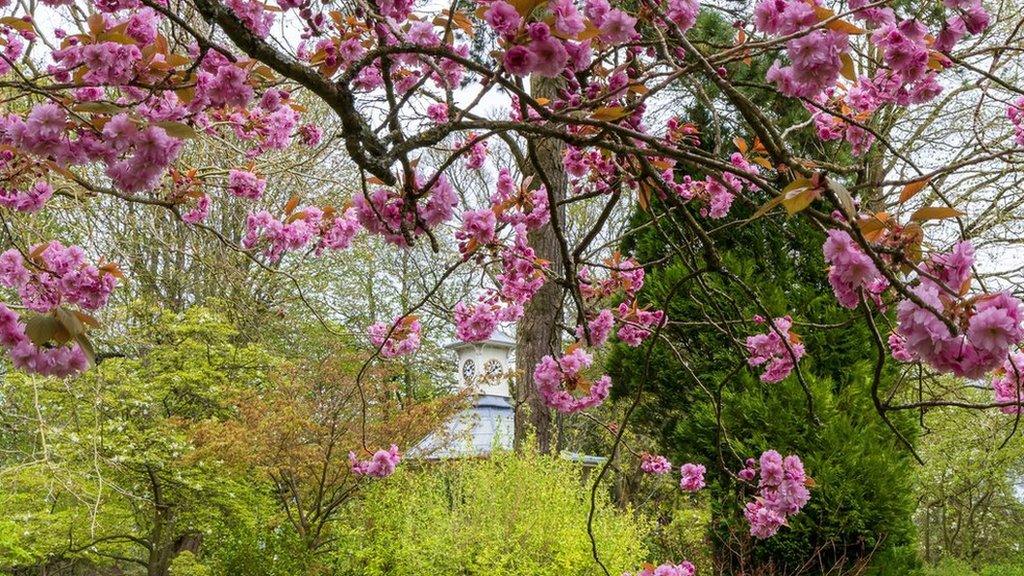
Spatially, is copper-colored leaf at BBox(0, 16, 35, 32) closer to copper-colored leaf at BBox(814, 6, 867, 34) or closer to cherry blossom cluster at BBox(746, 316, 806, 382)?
copper-colored leaf at BBox(814, 6, 867, 34)

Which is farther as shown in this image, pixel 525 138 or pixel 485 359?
pixel 485 359

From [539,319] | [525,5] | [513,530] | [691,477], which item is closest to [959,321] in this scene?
[525,5]

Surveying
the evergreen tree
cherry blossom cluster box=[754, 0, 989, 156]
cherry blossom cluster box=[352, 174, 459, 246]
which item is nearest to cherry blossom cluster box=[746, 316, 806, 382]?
cherry blossom cluster box=[754, 0, 989, 156]

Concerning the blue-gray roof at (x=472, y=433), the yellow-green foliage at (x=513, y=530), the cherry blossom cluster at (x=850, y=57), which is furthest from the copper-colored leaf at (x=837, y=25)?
the blue-gray roof at (x=472, y=433)

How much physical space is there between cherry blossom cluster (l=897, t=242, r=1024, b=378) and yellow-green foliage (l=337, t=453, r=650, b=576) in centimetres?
402

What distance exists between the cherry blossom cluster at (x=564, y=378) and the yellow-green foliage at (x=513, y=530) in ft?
7.93

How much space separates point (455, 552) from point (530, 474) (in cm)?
68

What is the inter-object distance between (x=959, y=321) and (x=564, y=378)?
1.52 metres

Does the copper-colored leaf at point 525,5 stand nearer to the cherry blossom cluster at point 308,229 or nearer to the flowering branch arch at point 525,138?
the flowering branch arch at point 525,138

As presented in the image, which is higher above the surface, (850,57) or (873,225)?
(850,57)

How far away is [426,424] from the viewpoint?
7102mm

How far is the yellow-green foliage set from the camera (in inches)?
193

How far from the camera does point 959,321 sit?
965 millimetres

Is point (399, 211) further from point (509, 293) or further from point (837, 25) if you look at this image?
point (509, 293)
